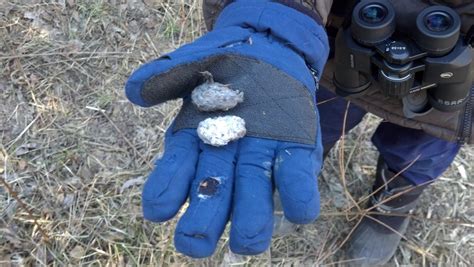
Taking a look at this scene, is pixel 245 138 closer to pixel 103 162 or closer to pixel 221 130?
pixel 221 130

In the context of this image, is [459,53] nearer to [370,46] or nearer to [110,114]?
[370,46]

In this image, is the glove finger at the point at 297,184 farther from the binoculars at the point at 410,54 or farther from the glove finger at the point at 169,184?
the binoculars at the point at 410,54

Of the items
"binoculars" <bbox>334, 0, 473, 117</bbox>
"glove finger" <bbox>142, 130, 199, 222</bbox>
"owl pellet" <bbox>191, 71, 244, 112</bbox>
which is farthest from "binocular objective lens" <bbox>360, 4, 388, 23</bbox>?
"glove finger" <bbox>142, 130, 199, 222</bbox>

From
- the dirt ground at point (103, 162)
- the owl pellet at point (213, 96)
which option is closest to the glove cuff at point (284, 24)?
the owl pellet at point (213, 96)

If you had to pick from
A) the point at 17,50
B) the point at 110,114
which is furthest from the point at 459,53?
the point at 17,50

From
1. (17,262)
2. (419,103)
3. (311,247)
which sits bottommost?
(311,247)

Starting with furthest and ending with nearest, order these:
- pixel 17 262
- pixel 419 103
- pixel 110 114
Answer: pixel 110 114, pixel 17 262, pixel 419 103
